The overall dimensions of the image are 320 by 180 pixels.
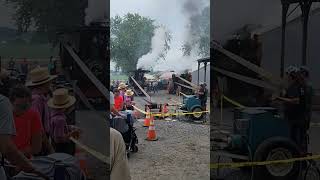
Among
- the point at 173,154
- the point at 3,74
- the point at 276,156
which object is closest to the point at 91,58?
the point at 3,74

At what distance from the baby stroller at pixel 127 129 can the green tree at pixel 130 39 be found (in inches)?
41.6

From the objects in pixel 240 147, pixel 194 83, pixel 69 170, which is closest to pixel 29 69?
pixel 69 170

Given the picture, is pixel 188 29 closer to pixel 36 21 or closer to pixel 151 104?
pixel 36 21

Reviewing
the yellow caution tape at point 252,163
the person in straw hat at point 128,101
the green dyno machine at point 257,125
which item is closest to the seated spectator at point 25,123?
the yellow caution tape at point 252,163

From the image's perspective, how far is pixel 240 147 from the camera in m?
2.70

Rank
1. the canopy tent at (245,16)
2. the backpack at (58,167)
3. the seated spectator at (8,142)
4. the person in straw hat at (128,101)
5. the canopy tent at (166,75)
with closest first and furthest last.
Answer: the seated spectator at (8,142), the backpack at (58,167), the canopy tent at (245,16), the person in straw hat at (128,101), the canopy tent at (166,75)

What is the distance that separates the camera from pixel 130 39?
23.9 ft

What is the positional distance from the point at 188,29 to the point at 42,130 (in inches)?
159

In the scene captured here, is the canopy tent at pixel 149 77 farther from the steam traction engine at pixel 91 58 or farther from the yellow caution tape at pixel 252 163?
the steam traction engine at pixel 91 58

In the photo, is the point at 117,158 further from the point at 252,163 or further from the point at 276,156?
the point at 276,156

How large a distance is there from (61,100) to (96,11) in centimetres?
62

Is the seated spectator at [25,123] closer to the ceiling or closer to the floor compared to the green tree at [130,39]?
closer to the floor

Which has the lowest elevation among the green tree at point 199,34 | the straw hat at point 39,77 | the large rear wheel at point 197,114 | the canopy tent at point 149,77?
the large rear wheel at point 197,114

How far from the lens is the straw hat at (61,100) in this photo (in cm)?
248
